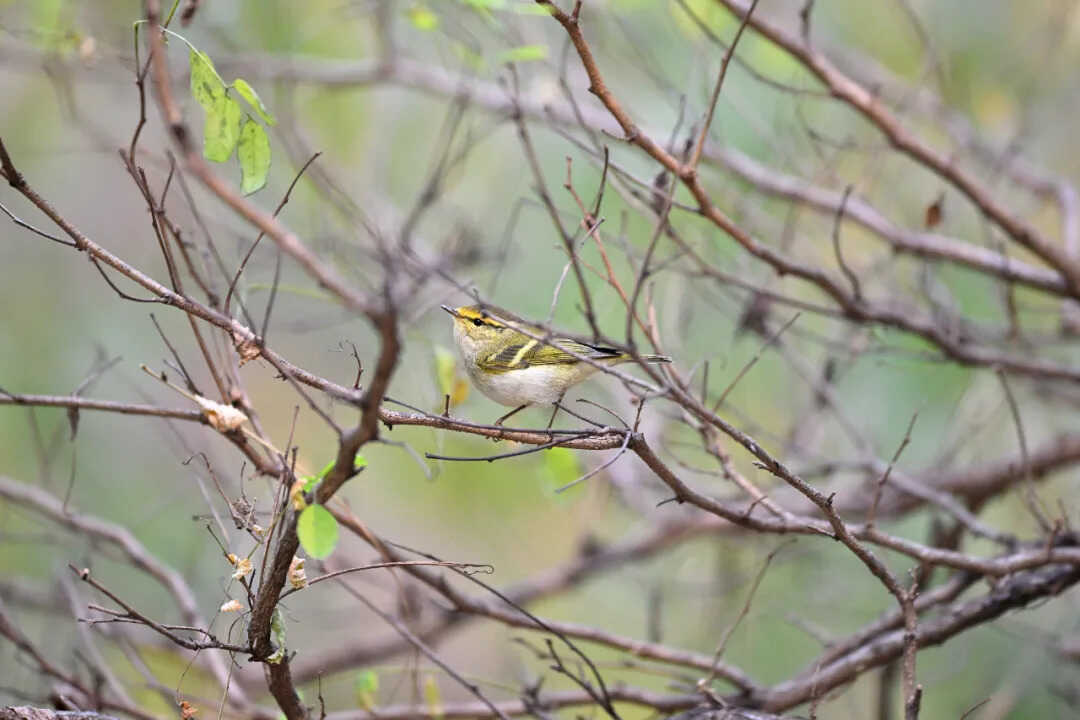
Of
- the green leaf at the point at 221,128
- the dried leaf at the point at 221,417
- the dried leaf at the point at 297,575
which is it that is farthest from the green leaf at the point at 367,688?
the green leaf at the point at 221,128

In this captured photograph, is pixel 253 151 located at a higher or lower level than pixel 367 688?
higher

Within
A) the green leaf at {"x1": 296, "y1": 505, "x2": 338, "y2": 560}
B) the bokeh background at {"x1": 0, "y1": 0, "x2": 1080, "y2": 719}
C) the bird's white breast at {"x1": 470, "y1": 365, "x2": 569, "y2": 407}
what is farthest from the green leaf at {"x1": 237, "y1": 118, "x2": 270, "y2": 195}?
the bokeh background at {"x1": 0, "y1": 0, "x2": 1080, "y2": 719}

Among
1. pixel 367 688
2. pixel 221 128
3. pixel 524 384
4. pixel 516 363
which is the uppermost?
pixel 516 363

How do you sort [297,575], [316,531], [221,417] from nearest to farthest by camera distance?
[316,531], [297,575], [221,417]

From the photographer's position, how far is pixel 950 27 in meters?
6.84

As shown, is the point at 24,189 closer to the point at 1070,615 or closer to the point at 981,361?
the point at 981,361

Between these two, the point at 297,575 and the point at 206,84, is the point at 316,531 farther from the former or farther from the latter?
the point at 206,84

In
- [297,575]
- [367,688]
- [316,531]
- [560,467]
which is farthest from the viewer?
[560,467]

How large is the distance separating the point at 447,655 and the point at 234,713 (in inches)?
198

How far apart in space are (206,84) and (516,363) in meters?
1.73

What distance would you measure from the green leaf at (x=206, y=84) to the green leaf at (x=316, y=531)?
0.90 m

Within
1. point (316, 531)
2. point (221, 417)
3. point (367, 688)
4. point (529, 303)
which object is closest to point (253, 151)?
point (221, 417)

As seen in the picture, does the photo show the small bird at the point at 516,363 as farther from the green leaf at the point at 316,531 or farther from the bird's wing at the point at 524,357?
the green leaf at the point at 316,531

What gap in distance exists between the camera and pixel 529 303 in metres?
5.93
